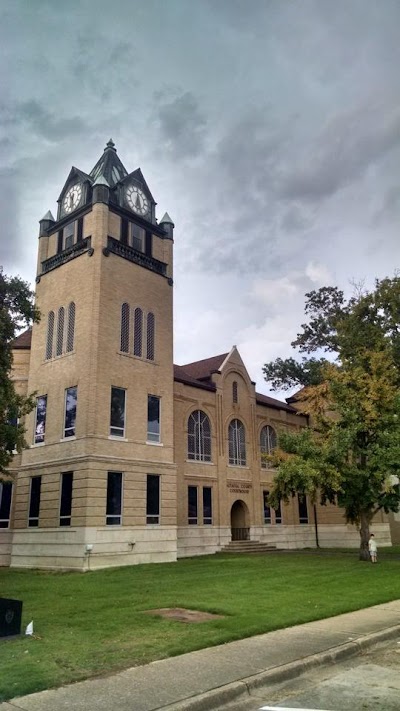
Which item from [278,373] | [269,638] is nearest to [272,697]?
[269,638]

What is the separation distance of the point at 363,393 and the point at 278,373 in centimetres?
2232

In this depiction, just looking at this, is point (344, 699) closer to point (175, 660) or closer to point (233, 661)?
point (233, 661)

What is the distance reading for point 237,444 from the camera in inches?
1523

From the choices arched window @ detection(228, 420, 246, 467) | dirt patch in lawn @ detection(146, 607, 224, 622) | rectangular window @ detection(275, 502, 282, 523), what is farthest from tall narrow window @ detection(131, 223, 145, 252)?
dirt patch in lawn @ detection(146, 607, 224, 622)

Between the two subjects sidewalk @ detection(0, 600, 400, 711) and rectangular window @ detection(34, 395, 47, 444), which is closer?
sidewalk @ detection(0, 600, 400, 711)

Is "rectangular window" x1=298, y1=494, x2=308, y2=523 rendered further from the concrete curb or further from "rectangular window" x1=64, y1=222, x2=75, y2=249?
the concrete curb

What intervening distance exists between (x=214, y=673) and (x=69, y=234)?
94.0ft

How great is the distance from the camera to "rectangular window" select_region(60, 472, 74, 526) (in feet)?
88.0

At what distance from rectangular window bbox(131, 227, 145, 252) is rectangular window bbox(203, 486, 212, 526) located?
15.0 meters

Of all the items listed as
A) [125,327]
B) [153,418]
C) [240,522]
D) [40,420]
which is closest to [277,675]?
[153,418]

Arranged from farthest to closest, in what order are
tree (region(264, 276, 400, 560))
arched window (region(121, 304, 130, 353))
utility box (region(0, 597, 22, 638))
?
arched window (region(121, 304, 130, 353))
tree (region(264, 276, 400, 560))
utility box (region(0, 597, 22, 638))

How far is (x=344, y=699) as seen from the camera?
678 cm

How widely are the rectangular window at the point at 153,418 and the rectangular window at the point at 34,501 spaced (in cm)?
604

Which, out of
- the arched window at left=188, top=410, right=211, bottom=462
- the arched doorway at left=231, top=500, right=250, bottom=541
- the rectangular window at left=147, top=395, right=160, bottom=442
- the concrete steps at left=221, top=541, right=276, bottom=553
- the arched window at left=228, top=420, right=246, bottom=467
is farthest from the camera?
the arched window at left=228, top=420, right=246, bottom=467
